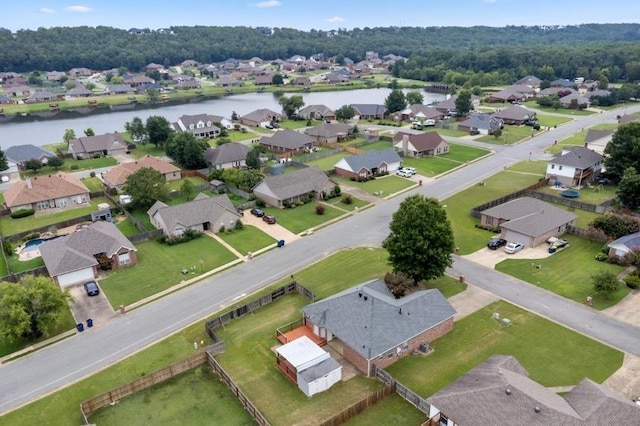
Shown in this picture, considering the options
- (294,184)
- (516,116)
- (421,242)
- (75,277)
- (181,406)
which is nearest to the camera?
(181,406)

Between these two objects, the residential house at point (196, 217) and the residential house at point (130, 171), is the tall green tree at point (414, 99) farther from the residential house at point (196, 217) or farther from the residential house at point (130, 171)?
the residential house at point (196, 217)

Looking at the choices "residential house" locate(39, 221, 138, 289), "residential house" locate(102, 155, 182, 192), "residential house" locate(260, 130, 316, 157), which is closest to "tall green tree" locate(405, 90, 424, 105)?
"residential house" locate(260, 130, 316, 157)

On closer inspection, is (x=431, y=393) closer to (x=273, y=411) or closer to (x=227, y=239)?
(x=273, y=411)

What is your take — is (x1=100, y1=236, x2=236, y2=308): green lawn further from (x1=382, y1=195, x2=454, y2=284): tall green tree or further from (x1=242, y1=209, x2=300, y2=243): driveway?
(x1=382, y1=195, x2=454, y2=284): tall green tree

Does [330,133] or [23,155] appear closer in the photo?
[23,155]

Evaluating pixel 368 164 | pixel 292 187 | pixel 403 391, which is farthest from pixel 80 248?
pixel 368 164

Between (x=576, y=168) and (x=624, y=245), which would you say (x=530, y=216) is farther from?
(x=576, y=168)
